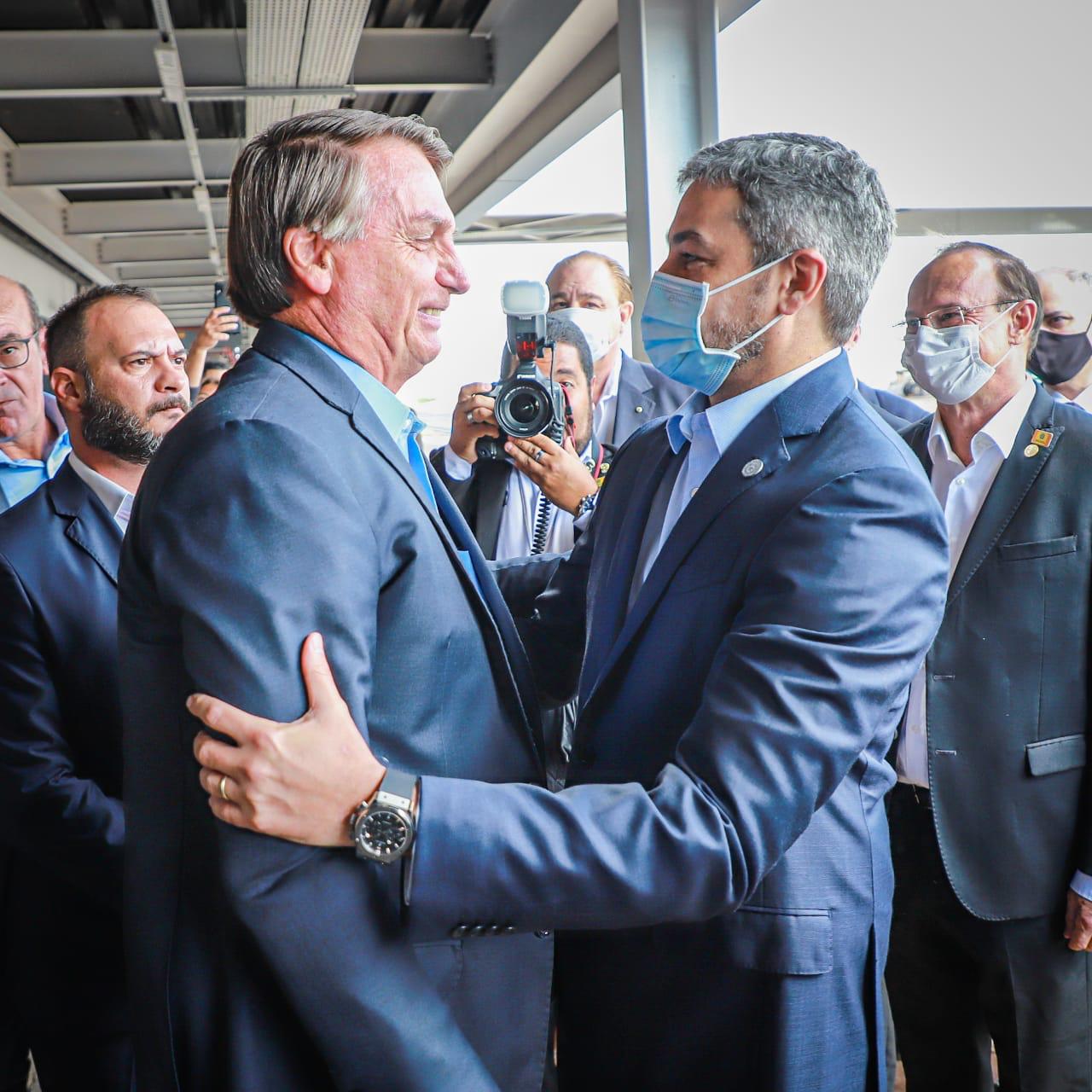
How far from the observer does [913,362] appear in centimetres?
238

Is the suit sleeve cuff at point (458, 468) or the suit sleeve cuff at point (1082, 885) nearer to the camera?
the suit sleeve cuff at point (1082, 885)

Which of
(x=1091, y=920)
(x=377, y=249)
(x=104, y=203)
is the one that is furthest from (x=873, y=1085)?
(x=104, y=203)

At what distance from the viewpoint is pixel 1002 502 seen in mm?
2062

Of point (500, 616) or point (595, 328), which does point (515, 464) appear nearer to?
point (595, 328)

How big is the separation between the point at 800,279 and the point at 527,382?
1.12m

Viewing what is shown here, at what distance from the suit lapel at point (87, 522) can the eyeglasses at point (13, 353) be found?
93cm

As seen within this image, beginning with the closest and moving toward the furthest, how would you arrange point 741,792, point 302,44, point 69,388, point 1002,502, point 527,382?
point 741,792, point 1002,502, point 69,388, point 527,382, point 302,44

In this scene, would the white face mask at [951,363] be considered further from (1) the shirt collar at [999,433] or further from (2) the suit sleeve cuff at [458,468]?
(2) the suit sleeve cuff at [458,468]

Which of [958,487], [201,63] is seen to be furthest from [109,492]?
[201,63]

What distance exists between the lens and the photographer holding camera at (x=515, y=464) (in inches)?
105

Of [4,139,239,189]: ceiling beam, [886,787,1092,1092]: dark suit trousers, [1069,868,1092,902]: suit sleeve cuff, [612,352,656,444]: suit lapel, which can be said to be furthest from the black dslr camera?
[4,139,239,189]: ceiling beam

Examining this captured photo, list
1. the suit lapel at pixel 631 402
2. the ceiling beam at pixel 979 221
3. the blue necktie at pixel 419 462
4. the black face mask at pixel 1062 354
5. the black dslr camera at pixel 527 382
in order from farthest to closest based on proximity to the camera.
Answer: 1. the ceiling beam at pixel 979 221
2. the black face mask at pixel 1062 354
3. the suit lapel at pixel 631 402
4. the black dslr camera at pixel 527 382
5. the blue necktie at pixel 419 462

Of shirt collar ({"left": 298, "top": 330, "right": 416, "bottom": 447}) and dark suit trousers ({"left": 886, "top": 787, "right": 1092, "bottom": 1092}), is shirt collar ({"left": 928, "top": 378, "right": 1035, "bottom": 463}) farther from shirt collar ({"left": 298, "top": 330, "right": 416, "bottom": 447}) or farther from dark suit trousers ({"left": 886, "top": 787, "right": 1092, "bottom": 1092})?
shirt collar ({"left": 298, "top": 330, "right": 416, "bottom": 447})

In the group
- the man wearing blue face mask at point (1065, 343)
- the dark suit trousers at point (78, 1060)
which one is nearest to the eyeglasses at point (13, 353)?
the dark suit trousers at point (78, 1060)
